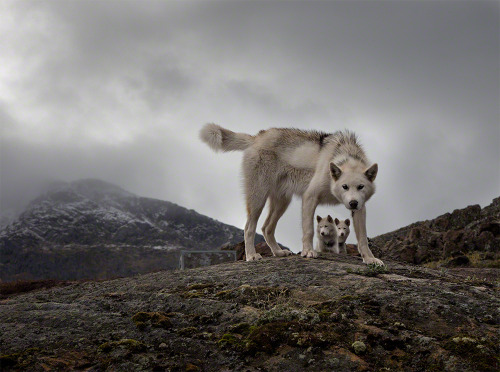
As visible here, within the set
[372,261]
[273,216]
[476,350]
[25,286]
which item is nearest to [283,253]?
[273,216]

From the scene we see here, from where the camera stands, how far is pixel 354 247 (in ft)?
79.7

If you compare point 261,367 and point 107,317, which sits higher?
point 107,317

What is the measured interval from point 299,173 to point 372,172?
7.37 feet

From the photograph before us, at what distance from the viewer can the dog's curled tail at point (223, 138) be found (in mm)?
13438

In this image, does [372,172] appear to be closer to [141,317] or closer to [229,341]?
[229,341]

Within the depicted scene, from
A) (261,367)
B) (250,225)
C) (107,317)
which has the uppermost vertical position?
(250,225)

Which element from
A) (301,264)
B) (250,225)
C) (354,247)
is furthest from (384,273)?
(354,247)

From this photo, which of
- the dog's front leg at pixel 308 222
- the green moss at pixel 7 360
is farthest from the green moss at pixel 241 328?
the dog's front leg at pixel 308 222

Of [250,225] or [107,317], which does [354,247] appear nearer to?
[250,225]

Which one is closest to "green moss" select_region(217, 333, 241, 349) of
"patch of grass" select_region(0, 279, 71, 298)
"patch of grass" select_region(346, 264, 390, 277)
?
"patch of grass" select_region(346, 264, 390, 277)

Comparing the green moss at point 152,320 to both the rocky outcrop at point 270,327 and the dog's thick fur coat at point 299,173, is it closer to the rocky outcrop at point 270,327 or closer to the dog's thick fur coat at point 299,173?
the rocky outcrop at point 270,327

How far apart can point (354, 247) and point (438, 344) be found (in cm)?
1892

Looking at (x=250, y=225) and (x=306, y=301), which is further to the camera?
(x=250, y=225)

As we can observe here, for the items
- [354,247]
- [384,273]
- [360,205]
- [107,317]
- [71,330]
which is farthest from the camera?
[354,247]
